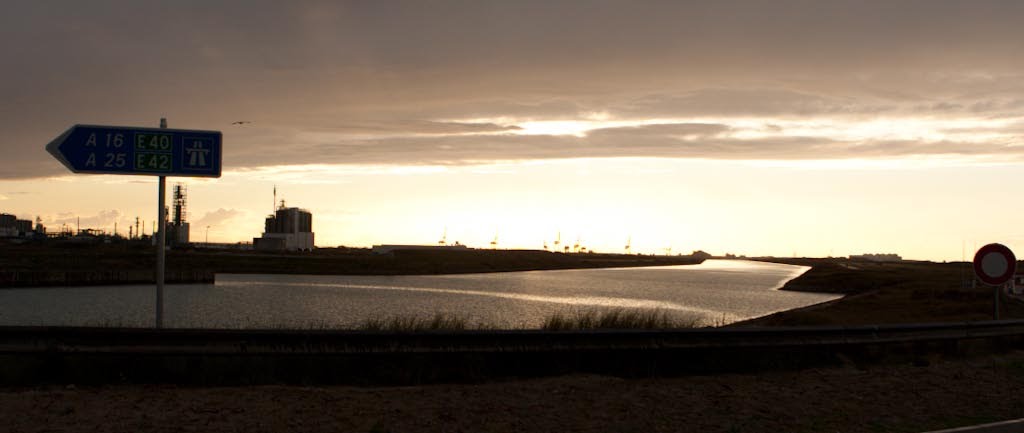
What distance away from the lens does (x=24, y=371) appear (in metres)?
10.2

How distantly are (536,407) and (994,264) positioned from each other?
11386 millimetres

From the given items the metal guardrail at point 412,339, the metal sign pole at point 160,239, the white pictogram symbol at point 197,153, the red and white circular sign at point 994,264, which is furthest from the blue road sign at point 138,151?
the red and white circular sign at point 994,264

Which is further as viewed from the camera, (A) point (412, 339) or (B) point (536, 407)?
(A) point (412, 339)

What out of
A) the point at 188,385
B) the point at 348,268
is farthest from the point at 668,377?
the point at 348,268

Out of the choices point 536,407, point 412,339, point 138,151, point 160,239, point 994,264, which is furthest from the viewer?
point 994,264

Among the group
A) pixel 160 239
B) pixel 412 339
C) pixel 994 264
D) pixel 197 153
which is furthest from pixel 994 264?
pixel 160 239

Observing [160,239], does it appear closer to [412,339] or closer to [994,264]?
[412,339]

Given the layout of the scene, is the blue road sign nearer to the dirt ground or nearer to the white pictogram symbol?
the white pictogram symbol

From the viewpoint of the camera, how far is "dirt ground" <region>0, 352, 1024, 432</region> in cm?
855

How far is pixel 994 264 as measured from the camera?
52.0 ft

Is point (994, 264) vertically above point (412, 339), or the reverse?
point (994, 264)

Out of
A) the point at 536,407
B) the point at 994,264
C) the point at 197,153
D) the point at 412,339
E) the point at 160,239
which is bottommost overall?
the point at 536,407

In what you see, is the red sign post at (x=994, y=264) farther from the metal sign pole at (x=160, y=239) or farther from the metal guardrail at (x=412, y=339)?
the metal sign pole at (x=160, y=239)

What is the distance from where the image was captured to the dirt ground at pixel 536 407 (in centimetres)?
855
